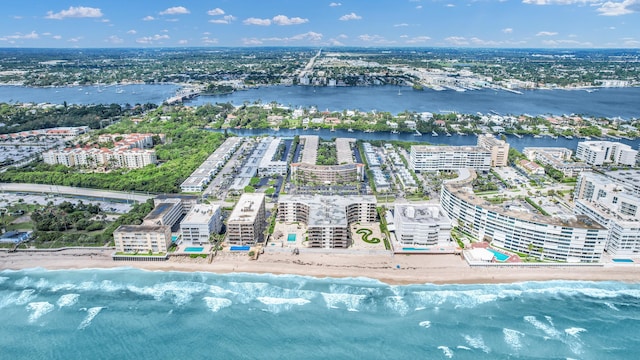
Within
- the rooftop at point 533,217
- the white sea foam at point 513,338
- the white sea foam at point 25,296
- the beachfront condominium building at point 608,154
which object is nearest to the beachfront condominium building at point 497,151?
the beachfront condominium building at point 608,154

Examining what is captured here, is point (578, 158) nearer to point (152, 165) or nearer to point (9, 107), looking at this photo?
point (152, 165)

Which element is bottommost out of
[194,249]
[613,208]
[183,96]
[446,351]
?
[446,351]

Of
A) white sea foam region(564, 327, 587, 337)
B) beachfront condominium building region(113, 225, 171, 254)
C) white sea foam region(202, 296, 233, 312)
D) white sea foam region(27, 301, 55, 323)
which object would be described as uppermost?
beachfront condominium building region(113, 225, 171, 254)

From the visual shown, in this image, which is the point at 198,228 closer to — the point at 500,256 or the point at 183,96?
the point at 500,256

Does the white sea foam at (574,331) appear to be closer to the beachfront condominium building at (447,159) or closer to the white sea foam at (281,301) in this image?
the white sea foam at (281,301)

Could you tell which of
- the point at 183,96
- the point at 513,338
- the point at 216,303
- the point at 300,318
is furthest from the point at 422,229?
the point at 183,96

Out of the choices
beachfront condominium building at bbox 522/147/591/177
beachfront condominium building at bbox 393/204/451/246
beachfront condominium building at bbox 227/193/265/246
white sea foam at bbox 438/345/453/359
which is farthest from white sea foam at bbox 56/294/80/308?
beachfront condominium building at bbox 522/147/591/177

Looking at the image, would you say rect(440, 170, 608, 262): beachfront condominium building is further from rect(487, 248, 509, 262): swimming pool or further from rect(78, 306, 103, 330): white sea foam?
rect(78, 306, 103, 330): white sea foam
